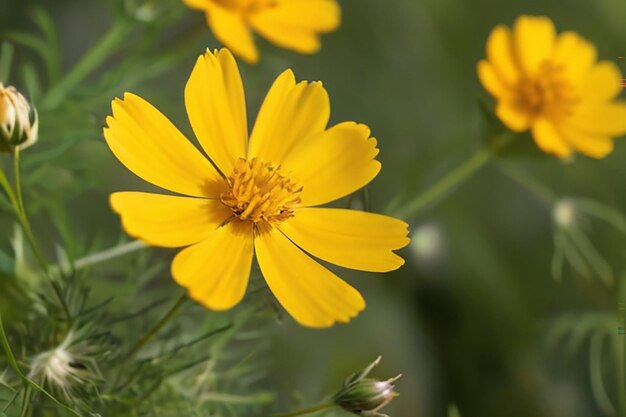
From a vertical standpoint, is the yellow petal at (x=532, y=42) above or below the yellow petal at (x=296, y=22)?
above

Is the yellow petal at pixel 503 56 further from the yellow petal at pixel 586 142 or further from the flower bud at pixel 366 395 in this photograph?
the flower bud at pixel 366 395

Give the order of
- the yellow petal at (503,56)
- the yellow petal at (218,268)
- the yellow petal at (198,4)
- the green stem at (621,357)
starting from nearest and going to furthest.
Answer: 1. the yellow petal at (218,268)
2. the yellow petal at (198,4)
3. the yellow petal at (503,56)
4. the green stem at (621,357)

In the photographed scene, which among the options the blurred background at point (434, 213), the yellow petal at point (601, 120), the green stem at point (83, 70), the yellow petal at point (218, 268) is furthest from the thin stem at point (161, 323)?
the yellow petal at point (601, 120)

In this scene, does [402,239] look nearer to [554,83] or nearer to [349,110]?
[554,83]

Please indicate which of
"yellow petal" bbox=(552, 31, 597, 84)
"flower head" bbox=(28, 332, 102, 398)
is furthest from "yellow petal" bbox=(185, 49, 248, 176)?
"yellow petal" bbox=(552, 31, 597, 84)

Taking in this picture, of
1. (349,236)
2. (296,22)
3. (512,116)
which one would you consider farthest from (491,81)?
(349,236)

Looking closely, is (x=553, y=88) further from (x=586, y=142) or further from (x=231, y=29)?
(x=231, y=29)
